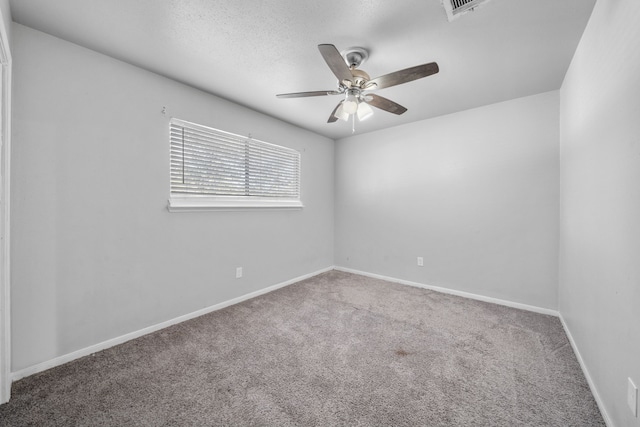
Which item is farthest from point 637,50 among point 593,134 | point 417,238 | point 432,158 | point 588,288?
point 417,238

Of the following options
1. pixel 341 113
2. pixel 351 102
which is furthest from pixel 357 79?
pixel 341 113

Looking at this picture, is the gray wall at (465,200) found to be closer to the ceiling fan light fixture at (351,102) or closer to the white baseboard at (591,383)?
the white baseboard at (591,383)

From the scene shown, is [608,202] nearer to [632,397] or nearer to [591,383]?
[632,397]

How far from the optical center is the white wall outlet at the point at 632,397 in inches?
41.8

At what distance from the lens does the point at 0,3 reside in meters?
1.29

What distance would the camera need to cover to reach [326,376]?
1.70 m

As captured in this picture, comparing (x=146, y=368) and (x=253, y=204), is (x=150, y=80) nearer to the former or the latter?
(x=253, y=204)

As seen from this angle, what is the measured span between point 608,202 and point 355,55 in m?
1.82

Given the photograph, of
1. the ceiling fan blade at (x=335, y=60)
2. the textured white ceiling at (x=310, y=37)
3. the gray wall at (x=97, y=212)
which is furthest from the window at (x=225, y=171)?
the ceiling fan blade at (x=335, y=60)

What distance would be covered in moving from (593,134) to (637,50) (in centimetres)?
68

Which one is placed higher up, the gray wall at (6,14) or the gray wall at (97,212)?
the gray wall at (6,14)

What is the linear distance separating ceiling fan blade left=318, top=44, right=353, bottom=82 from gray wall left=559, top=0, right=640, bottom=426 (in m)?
1.32

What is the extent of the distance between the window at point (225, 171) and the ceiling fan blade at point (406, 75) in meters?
1.76

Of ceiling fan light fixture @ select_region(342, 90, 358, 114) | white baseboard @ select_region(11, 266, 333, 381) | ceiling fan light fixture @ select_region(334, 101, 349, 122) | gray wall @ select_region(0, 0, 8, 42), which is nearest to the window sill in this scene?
white baseboard @ select_region(11, 266, 333, 381)
